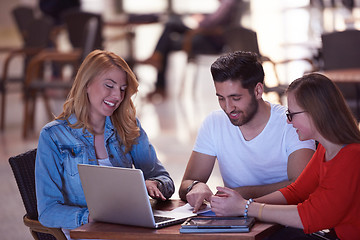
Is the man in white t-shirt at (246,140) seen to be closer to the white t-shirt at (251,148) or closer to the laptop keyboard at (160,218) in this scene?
the white t-shirt at (251,148)

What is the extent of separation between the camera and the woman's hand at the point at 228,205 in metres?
1.94

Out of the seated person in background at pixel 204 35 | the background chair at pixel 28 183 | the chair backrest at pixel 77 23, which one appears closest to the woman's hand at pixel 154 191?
the background chair at pixel 28 183

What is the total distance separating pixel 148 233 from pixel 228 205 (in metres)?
0.27

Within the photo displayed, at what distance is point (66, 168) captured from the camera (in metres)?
2.29

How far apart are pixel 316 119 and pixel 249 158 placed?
57 cm

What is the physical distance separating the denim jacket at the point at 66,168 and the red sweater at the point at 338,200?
64 centimetres

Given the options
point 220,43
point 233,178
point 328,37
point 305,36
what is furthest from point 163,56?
point 233,178

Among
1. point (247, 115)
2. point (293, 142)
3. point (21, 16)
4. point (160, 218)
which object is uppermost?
point (21, 16)

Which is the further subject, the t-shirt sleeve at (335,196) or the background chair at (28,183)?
the background chair at (28,183)

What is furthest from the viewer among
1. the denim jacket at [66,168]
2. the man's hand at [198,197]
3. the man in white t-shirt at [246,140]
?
the man in white t-shirt at [246,140]

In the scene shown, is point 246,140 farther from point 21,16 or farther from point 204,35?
point 21,16

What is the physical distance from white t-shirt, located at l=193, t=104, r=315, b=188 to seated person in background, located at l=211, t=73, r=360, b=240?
1.36ft

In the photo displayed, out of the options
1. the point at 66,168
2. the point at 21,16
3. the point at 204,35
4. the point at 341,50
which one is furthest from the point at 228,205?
the point at 21,16

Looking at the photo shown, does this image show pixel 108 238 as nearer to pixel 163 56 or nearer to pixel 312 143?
pixel 312 143
